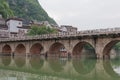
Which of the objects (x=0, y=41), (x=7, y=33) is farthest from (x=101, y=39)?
(x=7, y=33)

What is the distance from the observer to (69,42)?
45.4m

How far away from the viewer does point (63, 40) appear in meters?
46.6

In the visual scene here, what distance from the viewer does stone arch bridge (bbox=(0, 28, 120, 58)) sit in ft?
129

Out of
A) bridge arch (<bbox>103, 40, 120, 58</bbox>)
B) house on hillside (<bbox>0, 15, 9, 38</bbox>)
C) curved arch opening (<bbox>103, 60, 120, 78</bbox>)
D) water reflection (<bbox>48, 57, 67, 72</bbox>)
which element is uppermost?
house on hillside (<bbox>0, 15, 9, 38</bbox>)

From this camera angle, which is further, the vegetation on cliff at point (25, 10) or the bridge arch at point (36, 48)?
the vegetation on cliff at point (25, 10)

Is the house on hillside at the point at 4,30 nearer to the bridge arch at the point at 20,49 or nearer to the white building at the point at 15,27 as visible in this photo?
the white building at the point at 15,27

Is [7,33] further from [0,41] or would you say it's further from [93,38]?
[93,38]

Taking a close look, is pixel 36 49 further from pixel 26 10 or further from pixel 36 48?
pixel 26 10

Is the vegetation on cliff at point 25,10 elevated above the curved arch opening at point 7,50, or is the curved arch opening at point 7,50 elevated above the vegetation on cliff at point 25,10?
the vegetation on cliff at point 25,10

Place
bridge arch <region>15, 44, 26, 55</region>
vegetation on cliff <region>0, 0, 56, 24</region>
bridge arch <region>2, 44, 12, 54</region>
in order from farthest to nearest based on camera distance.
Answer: vegetation on cliff <region>0, 0, 56, 24</region> < bridge arch <region>2, 44, 12, 54</region> < bridge arch <region>15, 44, 26, 55</region>

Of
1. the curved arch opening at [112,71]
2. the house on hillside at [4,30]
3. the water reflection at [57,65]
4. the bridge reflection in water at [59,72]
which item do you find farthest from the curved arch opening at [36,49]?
the curved arch opening at [112,71]

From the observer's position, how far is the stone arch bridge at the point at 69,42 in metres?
39.2

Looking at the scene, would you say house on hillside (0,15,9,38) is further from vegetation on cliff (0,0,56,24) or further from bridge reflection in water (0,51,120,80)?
bridge reflection in water (0,51,120,80)

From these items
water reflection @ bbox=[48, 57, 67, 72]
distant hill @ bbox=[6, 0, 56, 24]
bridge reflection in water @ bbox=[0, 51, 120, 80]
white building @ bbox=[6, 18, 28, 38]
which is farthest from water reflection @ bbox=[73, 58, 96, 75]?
distant hill @ bbox=[6, 0, 56, 24]
